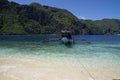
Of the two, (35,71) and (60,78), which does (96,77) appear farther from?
(35,71)

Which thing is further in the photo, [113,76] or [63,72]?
[63,72]

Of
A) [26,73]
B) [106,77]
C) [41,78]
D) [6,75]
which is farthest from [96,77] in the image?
[6,75]

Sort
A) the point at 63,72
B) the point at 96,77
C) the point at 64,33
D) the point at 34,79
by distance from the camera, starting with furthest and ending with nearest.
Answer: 1. the point at 64,33
2. the point at 63,72
3. the point at 96,77
4. the point at 34,79

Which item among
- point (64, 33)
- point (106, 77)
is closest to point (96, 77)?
point (106, 77)

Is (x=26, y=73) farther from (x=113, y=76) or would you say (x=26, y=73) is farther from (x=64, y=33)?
(x=64, y=33)

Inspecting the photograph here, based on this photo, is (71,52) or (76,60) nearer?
(76,60)

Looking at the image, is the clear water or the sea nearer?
the sea

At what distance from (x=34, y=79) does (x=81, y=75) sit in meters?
4.08

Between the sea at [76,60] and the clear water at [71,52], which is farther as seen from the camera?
the clear water at [71,52]

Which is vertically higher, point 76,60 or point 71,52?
point 76,60

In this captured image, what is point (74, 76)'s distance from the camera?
18312 millimetres

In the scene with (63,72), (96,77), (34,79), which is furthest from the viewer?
(63,72)

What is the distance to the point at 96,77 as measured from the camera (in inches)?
710

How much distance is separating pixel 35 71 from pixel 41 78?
9.51 feet
